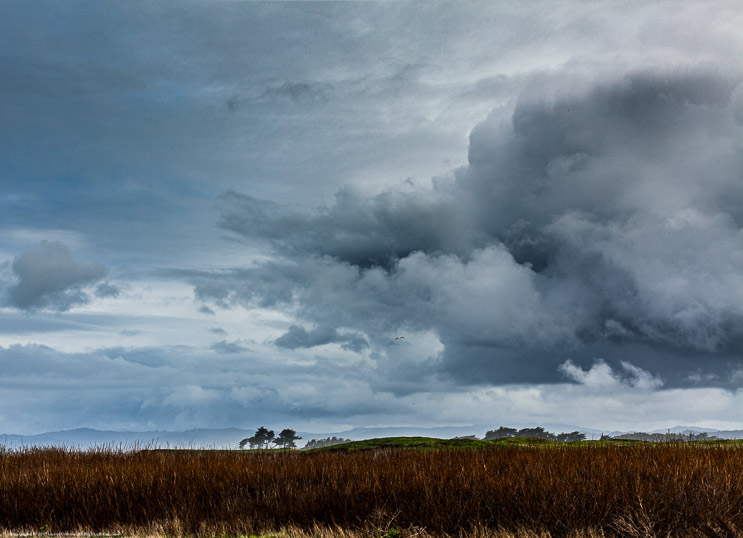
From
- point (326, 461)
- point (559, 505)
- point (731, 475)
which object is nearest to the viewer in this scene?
point (559, 505)

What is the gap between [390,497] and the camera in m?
18.8

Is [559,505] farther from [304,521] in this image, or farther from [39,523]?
[39,523]

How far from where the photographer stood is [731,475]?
18.2m

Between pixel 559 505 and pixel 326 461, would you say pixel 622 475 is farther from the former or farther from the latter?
pixel 326 461

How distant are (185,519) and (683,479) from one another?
15.5 m

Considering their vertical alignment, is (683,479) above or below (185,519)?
above

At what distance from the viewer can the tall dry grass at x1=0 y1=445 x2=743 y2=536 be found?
16.5m

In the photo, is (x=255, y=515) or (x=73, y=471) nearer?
(x=255, y=515)

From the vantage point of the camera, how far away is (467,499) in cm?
1770

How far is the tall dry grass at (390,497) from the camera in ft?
54.2

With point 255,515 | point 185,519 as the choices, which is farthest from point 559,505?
point 185,519

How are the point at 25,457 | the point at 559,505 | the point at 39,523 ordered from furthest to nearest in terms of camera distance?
the point at 25,457, the point at 39,523, the point at 559,505

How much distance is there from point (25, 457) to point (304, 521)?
2323cm

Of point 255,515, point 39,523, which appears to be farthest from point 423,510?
point 39,523
